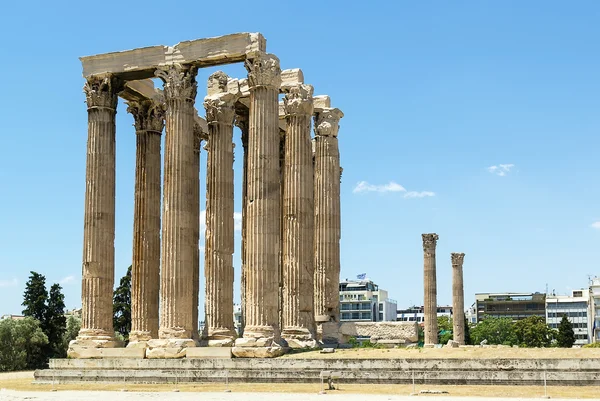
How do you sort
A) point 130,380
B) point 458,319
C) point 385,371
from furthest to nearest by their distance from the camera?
1. point 458,319
2. point 130,380
3. point 385,371

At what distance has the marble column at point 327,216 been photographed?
49688mm

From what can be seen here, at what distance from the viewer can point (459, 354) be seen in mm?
37031

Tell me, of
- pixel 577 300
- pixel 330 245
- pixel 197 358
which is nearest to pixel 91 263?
pixel 197 358

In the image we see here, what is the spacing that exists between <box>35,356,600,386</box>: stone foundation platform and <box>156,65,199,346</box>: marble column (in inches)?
98.7

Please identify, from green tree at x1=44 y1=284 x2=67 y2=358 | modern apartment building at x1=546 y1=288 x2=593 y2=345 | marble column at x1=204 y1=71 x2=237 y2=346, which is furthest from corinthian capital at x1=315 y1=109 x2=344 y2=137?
modern apartment building at x1=546 y1=288 x2=593 y2=345

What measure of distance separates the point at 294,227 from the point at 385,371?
1176 cm

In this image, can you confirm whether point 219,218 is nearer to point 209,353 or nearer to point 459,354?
point 209,353

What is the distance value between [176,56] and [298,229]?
10.7 metres

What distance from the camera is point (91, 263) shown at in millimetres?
44719

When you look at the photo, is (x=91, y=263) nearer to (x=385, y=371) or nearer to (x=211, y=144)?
(x=211, y=144)

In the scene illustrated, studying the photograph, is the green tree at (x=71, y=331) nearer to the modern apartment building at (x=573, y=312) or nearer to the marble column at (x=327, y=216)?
the marble column at (x=327, y=216)

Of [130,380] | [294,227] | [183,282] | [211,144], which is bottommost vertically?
[130,380]

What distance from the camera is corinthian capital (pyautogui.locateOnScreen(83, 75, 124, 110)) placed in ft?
151

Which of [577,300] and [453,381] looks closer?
[453,381]
